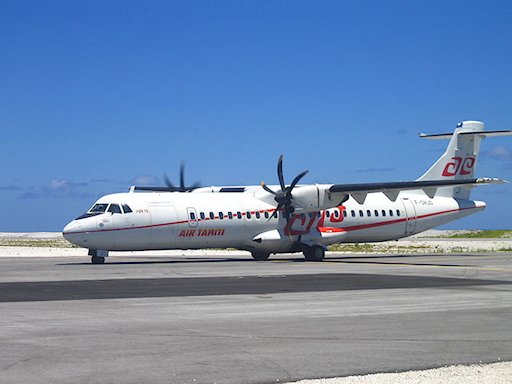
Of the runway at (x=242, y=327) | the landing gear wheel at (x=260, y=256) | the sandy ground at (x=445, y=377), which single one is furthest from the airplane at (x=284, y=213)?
the sandy ground at (x=445, y=377)

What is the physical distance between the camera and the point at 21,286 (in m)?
21.7

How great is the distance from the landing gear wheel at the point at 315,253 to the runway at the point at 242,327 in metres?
13.6

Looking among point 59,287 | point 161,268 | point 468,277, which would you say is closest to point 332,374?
point 59,287

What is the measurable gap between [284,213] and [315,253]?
2.46 meters

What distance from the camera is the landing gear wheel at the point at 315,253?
124 feet

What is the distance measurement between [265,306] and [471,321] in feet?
14.4

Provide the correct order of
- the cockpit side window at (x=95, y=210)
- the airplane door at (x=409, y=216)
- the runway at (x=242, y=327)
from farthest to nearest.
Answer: the airplane door at (x=409, y=216)
the cockpit side window at (x=95, y=210)
the runway at (x=242, y=327)

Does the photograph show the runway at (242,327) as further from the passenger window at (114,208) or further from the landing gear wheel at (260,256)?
the landing gear wheel at (260,256)

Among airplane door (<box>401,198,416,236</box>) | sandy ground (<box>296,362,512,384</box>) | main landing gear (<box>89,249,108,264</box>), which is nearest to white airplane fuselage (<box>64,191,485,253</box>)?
airplane door (<box>401,198,416,236</box>)

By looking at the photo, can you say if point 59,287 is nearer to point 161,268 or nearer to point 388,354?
point 161,268

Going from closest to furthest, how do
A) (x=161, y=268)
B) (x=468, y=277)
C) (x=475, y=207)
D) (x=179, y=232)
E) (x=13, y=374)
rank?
(x=13, y=374), (x=468, y=277), (x=161, y=268), (x=179, y=232), (x=475, y=207)

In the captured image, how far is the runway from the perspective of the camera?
9.66 meters

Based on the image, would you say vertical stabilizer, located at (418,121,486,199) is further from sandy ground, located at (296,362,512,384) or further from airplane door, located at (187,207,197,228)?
sandy ground, located at (296,362,512,384)

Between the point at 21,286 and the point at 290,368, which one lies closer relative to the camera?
the point at 290,368
